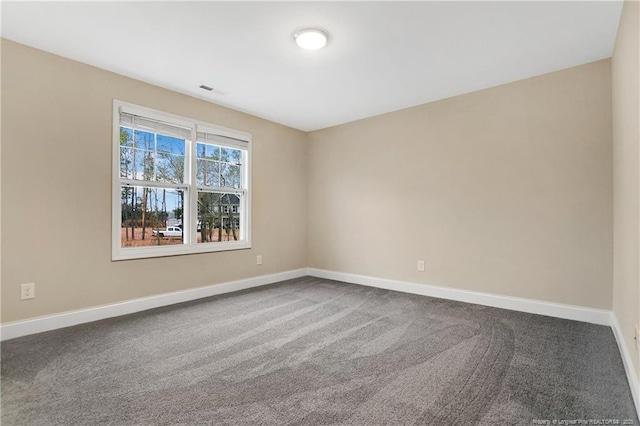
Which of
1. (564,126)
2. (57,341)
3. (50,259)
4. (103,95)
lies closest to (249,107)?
(103,95)

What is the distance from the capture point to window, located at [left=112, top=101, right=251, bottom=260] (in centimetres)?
321

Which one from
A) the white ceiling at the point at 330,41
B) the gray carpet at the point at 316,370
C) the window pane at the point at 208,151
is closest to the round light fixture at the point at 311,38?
the white ceiling at the point at 330,41

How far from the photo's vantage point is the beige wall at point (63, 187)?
2.52 metres

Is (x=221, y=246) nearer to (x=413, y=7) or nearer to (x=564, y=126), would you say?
(x=413, y=7)

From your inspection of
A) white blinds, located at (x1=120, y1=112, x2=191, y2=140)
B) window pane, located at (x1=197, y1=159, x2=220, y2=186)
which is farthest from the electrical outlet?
window pane, located at (x1=197, y1=159, x2=220, y2=186)

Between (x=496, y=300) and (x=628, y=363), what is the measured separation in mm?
1457

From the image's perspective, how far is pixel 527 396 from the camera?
1701 mm

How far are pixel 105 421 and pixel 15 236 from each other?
1.95 m

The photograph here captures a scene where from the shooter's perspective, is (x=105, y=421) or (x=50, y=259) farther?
(x=50, y=259)

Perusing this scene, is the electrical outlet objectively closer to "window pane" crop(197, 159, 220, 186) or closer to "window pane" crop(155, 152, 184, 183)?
"window pane" crop(155, 152, 184, 183)

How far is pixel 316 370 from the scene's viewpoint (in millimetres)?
2002

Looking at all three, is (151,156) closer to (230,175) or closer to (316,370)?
(230,175)

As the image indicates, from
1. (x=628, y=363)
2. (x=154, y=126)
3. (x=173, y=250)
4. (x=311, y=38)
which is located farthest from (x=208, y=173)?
(x=628, y=363)

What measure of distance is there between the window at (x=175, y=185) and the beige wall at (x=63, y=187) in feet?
0.38
